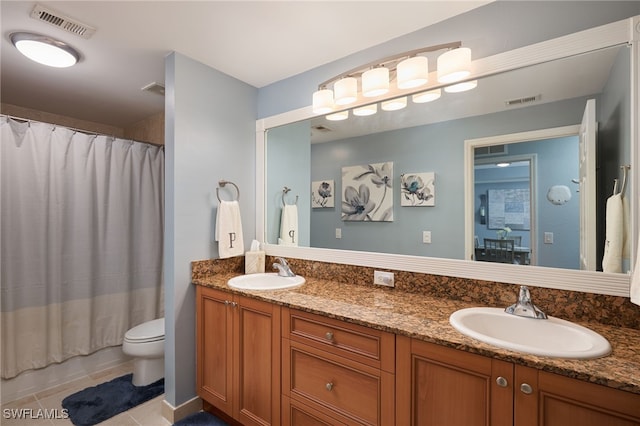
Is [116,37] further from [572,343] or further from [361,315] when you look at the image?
[572,343]

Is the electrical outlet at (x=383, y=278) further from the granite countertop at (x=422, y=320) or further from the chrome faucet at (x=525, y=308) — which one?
the chrome faucet at (x=525, y=308)

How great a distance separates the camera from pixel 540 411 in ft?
2.96

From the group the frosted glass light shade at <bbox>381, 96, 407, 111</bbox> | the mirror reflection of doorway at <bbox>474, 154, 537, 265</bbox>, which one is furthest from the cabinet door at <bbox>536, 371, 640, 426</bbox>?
the frosted glass light shade at <bbox>381, 96, 407, 111</bbox>

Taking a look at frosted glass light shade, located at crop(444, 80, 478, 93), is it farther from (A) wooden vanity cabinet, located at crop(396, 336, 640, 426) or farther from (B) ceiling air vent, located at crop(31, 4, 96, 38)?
(B) ceiling air vent, located at crop(31, 4, 96, 38)

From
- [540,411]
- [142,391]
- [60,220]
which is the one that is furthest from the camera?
[60,220]

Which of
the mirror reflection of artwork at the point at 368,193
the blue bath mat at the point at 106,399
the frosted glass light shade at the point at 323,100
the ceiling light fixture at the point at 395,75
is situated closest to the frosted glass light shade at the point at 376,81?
the ceiling light fixture at the point at 395,75

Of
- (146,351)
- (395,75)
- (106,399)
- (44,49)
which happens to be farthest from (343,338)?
(44,49)

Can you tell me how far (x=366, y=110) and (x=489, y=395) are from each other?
1580mm

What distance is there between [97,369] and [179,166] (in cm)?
200

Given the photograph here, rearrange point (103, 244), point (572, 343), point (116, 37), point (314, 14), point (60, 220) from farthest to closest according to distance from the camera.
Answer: point (103, 244)
point (60, 220)
point (116, 37)
point (314, 14)
point (572, 343)

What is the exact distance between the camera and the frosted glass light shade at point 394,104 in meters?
1.76

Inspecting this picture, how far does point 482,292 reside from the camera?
145 centimetres

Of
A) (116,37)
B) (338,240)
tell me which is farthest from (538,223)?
(116,37)

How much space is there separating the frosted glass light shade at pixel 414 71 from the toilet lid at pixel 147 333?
2.43 m
